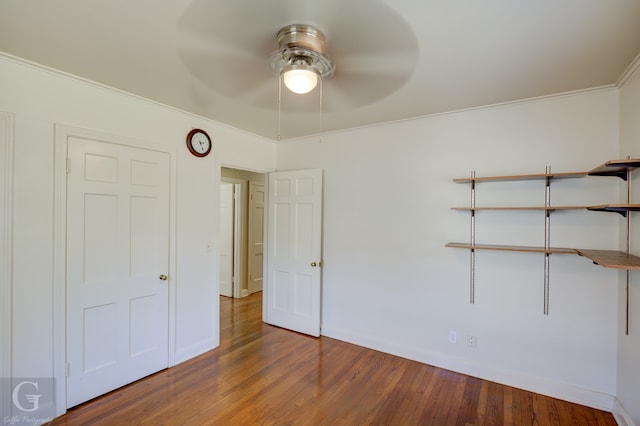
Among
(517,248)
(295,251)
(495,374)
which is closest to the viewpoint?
(517,248)

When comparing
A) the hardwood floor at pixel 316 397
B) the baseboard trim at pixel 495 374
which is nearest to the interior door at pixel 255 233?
the hardwood floor at pixel 316 397

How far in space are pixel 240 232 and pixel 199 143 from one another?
2358 mm

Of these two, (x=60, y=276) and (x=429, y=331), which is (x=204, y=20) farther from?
(x=429, y=331)

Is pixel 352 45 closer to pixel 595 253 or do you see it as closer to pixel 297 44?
pixel 297 44

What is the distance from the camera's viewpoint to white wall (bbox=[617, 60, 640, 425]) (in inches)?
75.9

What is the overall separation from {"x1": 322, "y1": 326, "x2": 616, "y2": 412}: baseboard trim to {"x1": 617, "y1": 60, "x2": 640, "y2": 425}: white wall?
177 millimetres

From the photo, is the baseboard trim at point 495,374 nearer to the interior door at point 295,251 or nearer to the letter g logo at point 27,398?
the interior door at point 295,251

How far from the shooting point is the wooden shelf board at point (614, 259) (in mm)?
1649

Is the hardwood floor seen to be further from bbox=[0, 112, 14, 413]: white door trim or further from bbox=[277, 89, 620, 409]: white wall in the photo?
bbox=[0, 112, 14, 413]: white door trim

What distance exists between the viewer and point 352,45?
174cm

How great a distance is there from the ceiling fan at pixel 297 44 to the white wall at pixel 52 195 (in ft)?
2.66

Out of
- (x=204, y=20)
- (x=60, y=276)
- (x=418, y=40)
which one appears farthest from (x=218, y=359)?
(x=418, y=40)

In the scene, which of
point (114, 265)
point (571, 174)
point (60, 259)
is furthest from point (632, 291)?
point (60, 259)

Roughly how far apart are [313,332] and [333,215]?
4.65 ft
